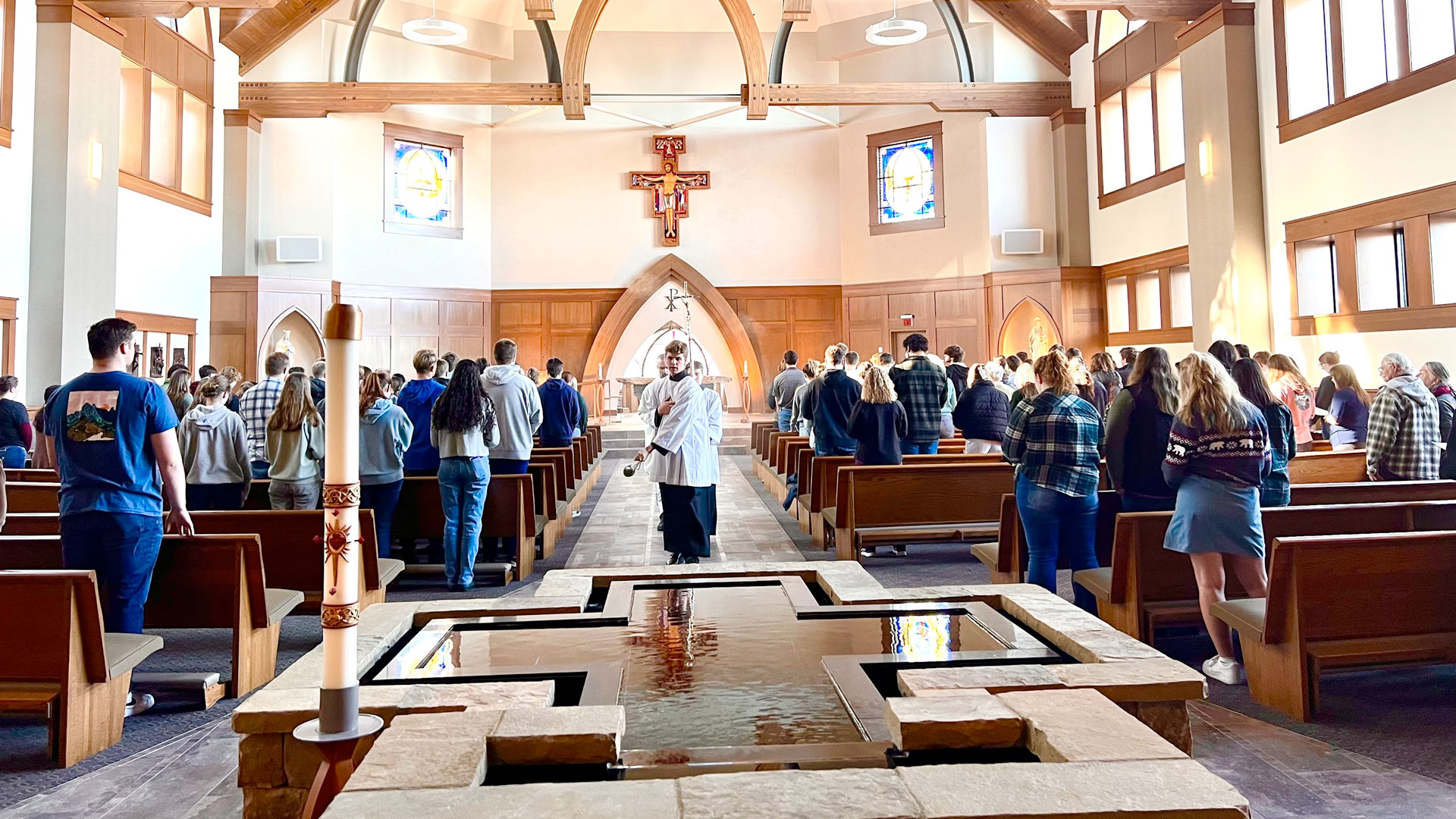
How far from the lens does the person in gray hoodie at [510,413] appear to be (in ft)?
20.9

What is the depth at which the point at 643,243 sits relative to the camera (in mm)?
17359

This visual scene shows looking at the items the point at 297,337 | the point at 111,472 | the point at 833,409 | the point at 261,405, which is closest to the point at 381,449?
the point at 261,405

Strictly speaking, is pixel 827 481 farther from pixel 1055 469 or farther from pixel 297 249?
pixel 297 249

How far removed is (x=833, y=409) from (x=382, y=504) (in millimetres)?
3039

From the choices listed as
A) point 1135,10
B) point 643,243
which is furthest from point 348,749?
point 643,243

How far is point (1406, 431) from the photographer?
511cm

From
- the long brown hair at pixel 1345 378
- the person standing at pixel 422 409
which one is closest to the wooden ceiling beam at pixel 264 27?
the person standing at pixel 422 409

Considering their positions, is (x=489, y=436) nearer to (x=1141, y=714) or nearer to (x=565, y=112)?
(x=1141, y=714)

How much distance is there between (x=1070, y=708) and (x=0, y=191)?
419 inches

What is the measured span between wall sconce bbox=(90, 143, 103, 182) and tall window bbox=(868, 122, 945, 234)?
11.0 m

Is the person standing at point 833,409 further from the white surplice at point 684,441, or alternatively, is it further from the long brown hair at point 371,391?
the long brown hair at point 371,391

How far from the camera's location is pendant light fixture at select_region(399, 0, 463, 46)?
1268cm

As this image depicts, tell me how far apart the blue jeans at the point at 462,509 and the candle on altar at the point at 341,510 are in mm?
4053

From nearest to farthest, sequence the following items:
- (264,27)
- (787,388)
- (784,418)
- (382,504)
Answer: (382,504) < (787,388) < (784,418) < (264,27)
